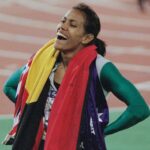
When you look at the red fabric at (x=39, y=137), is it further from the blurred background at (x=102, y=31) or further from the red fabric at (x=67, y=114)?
the blurred background at (x=102, y=31)

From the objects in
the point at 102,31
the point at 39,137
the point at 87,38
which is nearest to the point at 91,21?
the point at 87,38

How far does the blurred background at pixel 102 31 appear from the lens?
6.80 m

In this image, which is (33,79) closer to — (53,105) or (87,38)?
(53,105)

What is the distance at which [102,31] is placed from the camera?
291 inches

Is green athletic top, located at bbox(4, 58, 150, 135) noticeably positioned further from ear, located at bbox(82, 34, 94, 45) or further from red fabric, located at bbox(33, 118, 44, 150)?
red fabric, located at bbox(33, 118, 44, 150)

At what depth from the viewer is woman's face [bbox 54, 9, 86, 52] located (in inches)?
96.2

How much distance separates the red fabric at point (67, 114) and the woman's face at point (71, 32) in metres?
0.12

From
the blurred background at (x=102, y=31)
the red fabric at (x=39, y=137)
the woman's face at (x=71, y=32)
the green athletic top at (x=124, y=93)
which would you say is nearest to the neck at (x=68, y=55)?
the woman's face at (x=71, y=32)

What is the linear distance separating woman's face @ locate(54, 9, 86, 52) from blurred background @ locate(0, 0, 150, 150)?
12.7ft

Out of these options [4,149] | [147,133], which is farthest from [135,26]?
[4,149]

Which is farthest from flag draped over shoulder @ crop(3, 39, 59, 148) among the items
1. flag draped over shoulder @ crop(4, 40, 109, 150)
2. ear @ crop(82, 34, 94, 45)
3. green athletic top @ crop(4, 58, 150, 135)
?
green athletic top @ crop(4, 58, 150, 135)

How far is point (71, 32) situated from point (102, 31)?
16.2ft

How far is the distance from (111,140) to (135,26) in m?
2.81

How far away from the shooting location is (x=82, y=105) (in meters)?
2.36
